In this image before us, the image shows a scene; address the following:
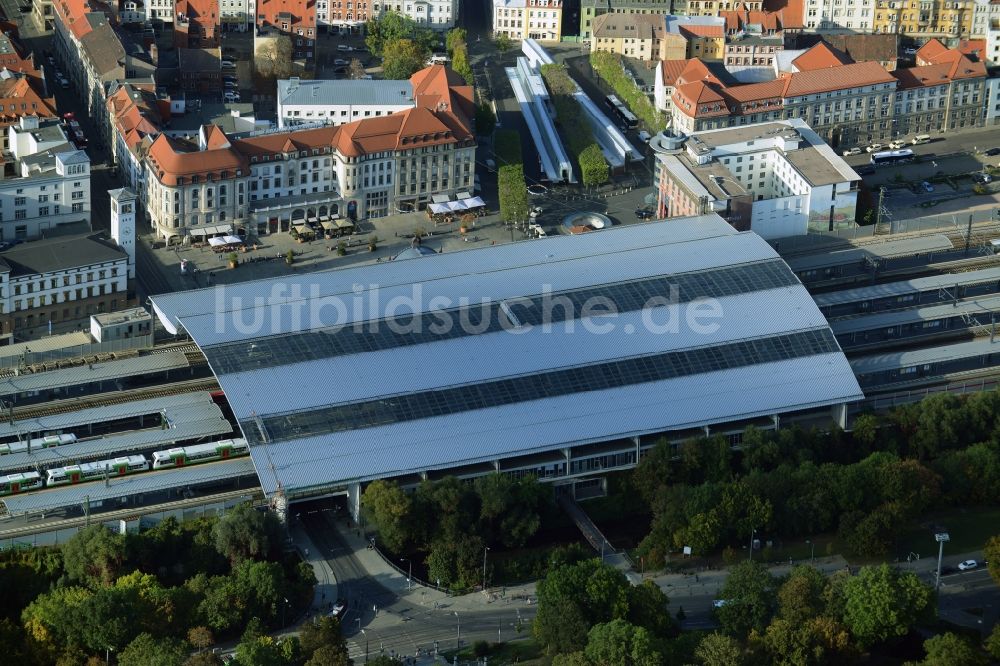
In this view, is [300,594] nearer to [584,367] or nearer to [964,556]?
[584,367]

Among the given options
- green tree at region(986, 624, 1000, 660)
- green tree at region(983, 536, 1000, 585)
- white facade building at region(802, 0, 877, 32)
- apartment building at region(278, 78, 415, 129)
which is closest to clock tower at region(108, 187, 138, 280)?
apartment building at region(278, 78, 415, 129)

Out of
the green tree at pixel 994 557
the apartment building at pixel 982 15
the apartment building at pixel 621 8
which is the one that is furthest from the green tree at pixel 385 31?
the green tree at pixel 994 557

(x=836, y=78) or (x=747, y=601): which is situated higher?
(x=836, y=78)

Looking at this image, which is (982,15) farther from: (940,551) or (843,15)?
(940,551)

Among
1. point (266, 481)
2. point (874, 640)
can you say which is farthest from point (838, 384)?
point (266, 481)

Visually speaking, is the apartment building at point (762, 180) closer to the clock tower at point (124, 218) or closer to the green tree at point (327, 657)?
the clock tower at point (124, 218)

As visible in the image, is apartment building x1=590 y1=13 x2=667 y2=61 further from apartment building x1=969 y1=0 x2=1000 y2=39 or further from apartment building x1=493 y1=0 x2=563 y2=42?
apartment building x1=969 y1=0 x2=1000 y2=39

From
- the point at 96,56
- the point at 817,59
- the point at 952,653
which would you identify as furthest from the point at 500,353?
the point at 817,59
